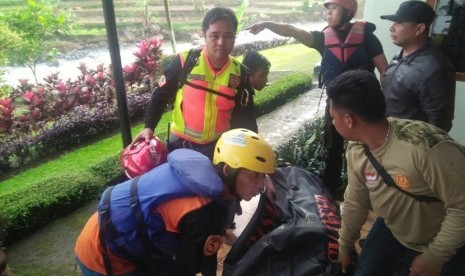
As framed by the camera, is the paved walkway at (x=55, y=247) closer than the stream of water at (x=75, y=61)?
Yes

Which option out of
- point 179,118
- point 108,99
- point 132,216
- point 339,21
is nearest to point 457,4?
point 339,21

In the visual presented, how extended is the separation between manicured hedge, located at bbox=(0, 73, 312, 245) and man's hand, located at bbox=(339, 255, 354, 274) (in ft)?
9.00

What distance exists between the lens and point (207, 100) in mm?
2691

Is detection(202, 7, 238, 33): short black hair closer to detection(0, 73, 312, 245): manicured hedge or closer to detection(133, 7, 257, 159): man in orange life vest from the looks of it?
detection(133, 7, 257, 159): man in orange life vest

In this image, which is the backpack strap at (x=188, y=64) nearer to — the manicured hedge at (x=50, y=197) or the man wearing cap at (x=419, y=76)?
the man wearing cap at (x=419, y=76)

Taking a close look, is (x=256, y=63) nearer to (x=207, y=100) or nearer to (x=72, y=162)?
(x=207, y=100)

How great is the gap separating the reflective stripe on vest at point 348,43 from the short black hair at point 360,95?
1622mm

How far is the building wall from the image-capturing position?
4379 millimetres

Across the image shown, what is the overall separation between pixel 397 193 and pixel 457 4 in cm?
344

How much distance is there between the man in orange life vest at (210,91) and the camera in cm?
264

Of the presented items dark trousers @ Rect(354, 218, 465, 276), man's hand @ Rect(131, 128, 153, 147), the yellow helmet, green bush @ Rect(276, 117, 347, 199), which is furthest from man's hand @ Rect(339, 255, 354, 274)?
green bush @ Rect(276, 117, 347, 199)

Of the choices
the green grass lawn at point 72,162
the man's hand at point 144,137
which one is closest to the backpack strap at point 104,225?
the man's hand at point 144,137

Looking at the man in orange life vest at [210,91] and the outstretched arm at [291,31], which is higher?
the outstretched arm at [291,31]

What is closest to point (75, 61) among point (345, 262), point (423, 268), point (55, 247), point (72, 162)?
point (72, 162)
